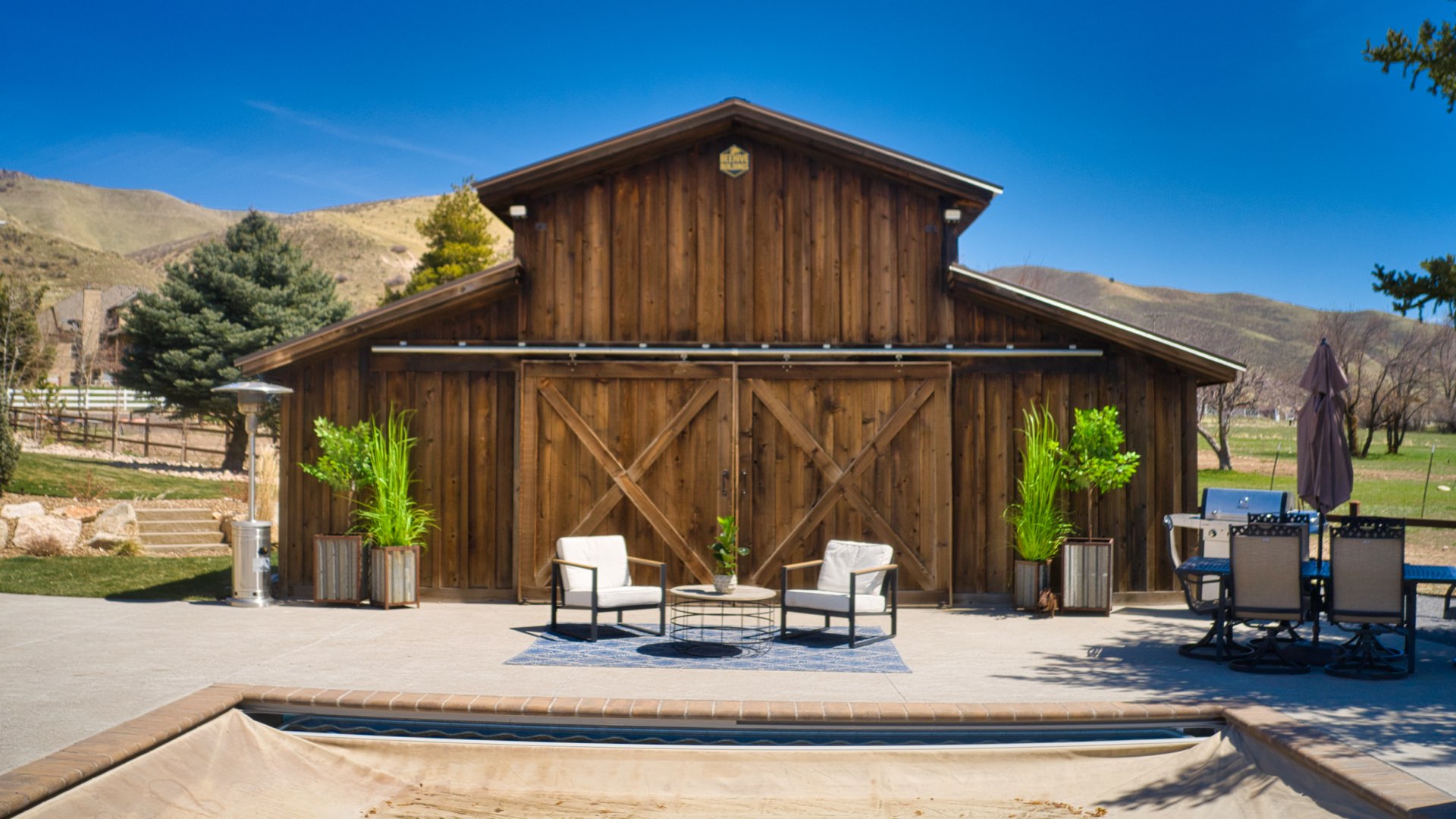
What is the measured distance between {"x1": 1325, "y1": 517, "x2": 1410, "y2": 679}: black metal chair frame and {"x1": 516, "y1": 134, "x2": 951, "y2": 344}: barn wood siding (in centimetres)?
416

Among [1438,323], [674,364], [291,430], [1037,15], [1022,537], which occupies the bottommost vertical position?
[1022,537]

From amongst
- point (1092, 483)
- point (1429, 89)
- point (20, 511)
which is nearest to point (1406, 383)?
point (1092, 483)

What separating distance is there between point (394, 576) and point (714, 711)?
5102 millimetres

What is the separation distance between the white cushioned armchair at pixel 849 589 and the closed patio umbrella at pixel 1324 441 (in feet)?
10.2

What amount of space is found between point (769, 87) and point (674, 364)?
1690 cm

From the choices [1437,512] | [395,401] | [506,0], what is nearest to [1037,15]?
[506,0]

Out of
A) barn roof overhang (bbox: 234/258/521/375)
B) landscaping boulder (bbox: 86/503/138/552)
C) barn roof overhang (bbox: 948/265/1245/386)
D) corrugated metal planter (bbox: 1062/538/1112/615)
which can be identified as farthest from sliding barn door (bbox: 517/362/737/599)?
landscaping boulder (bbox: 86/503/138/552)

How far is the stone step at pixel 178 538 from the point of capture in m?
14.6

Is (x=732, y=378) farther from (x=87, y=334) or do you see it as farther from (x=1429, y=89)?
(x=87, y=334)

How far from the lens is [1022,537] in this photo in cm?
990

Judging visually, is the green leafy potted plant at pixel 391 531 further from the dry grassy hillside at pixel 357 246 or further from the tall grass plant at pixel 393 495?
the dry grassy hillside at pixel 357 246

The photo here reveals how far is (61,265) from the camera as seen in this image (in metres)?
61.6

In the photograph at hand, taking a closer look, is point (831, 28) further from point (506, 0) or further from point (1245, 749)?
point (1245, 749)

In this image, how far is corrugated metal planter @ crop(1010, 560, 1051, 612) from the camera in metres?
9.87
